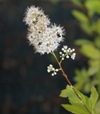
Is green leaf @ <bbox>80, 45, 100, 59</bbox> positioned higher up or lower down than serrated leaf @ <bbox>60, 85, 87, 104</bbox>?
higher up

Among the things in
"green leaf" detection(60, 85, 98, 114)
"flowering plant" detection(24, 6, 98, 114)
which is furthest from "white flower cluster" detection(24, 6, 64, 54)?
"green leaf" detection(60, 85, 98, 114)

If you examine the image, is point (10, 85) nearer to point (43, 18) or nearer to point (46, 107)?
point (46, 107)

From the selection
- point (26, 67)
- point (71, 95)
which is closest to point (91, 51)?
point (71, 95)

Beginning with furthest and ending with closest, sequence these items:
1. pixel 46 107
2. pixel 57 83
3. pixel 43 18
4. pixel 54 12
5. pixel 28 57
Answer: pixel 54 12, pixel 28 57, pixel 57 83, pixel 46 107, pixel 43 18

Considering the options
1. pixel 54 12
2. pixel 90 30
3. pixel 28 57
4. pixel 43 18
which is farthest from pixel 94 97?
pixel 54 12

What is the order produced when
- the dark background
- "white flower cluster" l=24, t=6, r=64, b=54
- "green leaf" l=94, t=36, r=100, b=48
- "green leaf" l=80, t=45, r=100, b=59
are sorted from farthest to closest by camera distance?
1. the dark background
2. "green leaf" l=94, t=36, r=100, b=48
3. "green leaf" l=80, t=45, r=100, b=59
4. "white flower cluster" l=24, t=6, r=64, b=54

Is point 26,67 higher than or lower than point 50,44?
higher

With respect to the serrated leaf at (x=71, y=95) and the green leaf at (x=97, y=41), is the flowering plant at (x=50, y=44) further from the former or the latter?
the green leaf at (x=97, y=41)

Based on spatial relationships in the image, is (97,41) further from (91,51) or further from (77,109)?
(77,109)

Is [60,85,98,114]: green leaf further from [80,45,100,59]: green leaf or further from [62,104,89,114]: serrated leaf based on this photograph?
[80,45,100,59]: green leaf
